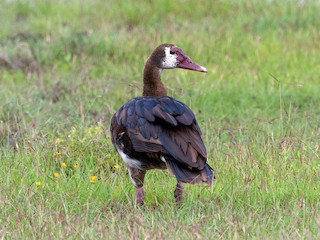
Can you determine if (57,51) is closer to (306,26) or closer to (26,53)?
(26,53)

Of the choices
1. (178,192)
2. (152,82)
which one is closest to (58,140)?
(152,82)

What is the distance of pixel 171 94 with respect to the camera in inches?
338

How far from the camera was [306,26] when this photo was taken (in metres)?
11.0

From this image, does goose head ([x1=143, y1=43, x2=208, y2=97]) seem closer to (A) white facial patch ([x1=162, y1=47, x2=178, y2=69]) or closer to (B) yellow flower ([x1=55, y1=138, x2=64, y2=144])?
(A) white facial patch ([x1=162, y1=47, x2=178, y2=69])

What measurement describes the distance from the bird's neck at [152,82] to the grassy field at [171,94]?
1.87ft

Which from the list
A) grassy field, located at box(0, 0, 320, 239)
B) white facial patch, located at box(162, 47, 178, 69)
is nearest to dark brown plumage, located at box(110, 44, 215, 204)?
grassy field, located at box(0, 0, 320, 239)

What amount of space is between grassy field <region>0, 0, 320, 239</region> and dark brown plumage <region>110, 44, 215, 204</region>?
0.22 m

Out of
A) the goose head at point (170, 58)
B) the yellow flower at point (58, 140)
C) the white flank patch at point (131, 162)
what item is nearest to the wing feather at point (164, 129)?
the white flank patch at point (131, 162)

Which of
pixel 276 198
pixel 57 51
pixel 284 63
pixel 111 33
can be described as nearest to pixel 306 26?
pixel 284 63

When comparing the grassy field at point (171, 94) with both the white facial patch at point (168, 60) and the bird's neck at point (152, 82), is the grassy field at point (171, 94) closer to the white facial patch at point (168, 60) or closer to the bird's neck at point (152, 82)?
the bird's neck at point (152, 82)

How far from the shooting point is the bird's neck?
6.69 meters

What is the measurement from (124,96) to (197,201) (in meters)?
3.03

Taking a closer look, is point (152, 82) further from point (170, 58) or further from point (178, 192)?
point (178, 192)

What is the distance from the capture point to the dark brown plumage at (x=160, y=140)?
5.72 meters
